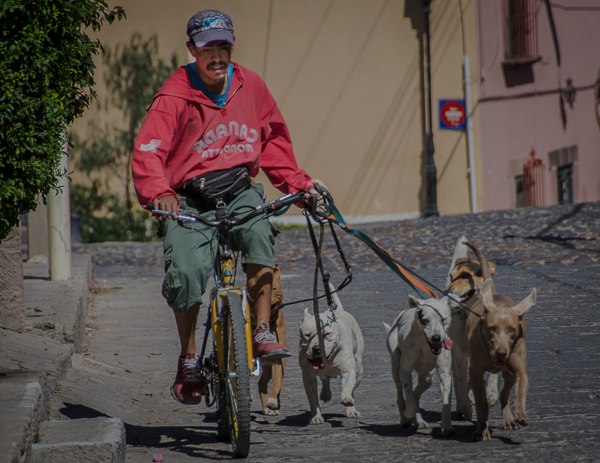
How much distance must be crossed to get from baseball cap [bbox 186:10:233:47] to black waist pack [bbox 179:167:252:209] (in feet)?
2.29

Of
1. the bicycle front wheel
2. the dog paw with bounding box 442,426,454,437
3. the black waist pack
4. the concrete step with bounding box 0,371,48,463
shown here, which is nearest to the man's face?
the black waist pack

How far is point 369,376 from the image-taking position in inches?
227

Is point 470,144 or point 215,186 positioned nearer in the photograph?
point 215,186

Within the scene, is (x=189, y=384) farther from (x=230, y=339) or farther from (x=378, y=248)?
(x=378, y=248)

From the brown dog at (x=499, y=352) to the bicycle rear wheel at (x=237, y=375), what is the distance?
4.27ft

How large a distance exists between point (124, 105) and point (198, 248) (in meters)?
15.8

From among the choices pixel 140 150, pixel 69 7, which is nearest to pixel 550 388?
pixel 140 150

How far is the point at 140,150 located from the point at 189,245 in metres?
0.56

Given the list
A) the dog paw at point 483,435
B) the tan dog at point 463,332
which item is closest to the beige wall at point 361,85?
the tan dog at point 463,332

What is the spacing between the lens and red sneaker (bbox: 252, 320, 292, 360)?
12.6 feet

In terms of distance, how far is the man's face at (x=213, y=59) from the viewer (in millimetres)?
4129

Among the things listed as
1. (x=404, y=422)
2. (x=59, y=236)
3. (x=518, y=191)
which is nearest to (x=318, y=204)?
(x=404, y=422)

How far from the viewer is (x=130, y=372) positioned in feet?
19.5

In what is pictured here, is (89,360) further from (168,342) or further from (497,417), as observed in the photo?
(497,417)
